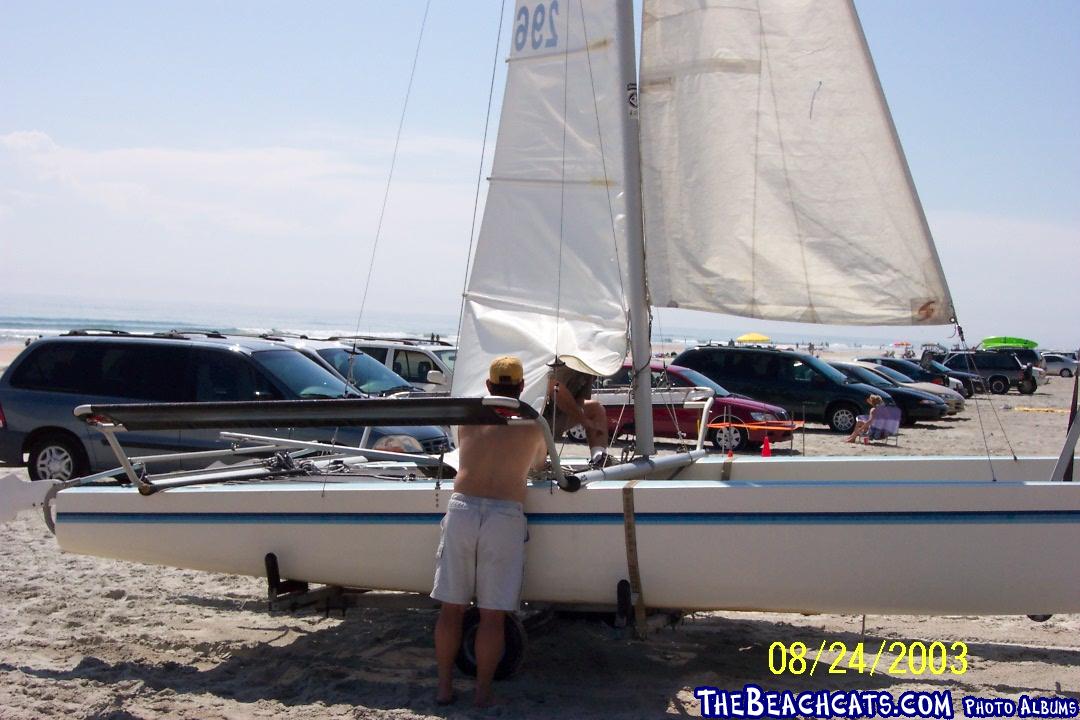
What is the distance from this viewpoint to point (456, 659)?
6.04m

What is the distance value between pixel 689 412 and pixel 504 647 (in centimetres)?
1141

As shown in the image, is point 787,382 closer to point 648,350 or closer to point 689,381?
point 689,381

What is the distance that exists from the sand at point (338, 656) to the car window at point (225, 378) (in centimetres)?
321

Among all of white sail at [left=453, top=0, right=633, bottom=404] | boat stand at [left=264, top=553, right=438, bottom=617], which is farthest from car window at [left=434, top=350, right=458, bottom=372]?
boat stand at [left=264, top=553, right=438, bottom=617]

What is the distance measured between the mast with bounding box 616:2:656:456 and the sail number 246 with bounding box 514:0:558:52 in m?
0.53

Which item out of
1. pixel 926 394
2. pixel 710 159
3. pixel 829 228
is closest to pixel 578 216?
pixel 710 159

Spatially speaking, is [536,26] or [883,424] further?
[883,424]

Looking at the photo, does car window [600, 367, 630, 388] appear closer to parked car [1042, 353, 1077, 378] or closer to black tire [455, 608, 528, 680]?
black tire [455, 608, 528, 680]

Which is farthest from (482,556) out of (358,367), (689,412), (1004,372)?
(1004,372)

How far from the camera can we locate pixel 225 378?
11.5 metres

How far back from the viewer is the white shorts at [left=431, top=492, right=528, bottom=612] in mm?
5605

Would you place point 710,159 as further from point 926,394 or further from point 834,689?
→ point 926,394

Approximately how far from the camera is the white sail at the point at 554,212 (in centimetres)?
695
